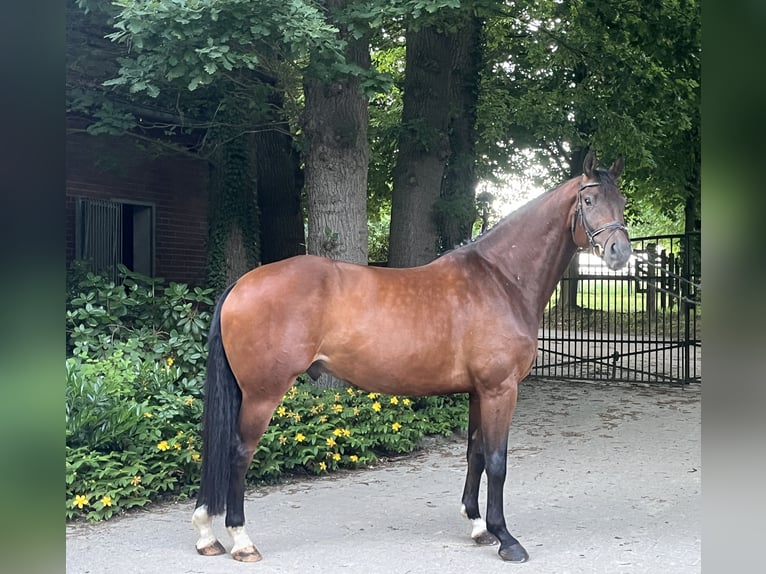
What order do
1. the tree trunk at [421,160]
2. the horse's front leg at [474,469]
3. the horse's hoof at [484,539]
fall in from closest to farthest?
1. the horse's hoof at [484,539]
2. the horse's front leg at [474,469]
3. the tree trunk at [421,160]

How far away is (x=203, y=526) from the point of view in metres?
4.49

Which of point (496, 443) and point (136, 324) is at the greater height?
point (136, 324)

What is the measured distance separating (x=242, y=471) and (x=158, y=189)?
25.3 feet

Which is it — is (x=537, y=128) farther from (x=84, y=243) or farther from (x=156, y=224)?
(x=84, y=243)

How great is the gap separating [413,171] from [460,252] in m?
4.95

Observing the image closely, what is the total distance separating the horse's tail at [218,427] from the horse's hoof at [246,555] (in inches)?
10.7

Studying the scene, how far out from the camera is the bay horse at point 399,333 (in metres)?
4.46

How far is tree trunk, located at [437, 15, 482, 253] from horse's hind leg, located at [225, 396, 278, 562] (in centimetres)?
580

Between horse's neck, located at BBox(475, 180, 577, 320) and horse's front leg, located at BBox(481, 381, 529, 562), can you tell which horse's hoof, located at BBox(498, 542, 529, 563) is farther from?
horse's neck, located at BBox(475, 180, 577, 320)

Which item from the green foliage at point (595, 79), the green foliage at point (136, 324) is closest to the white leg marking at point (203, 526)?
the green foliage at point (136, 324)

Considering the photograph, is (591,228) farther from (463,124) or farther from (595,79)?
(595,79)

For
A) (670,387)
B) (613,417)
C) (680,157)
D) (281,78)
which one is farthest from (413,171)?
(680,157)

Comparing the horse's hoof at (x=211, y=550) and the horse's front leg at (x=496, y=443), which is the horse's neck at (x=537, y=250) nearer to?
the horse's front leg at (x=496, y=443)

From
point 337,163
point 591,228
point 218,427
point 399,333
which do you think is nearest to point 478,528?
point 399,333
